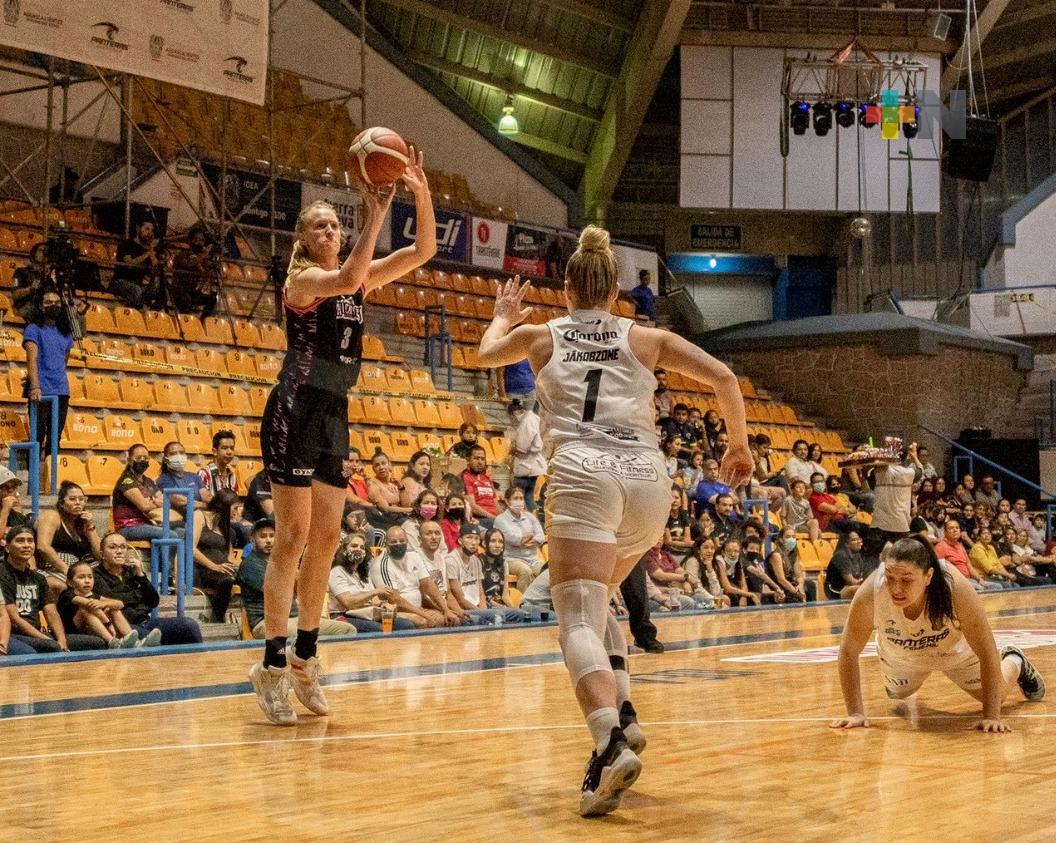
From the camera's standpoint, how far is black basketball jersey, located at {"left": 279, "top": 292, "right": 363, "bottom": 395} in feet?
14.9

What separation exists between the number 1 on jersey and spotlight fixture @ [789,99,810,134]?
19.1 meters

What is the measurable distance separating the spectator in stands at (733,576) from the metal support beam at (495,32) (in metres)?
11.1

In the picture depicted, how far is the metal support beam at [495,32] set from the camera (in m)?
21.0

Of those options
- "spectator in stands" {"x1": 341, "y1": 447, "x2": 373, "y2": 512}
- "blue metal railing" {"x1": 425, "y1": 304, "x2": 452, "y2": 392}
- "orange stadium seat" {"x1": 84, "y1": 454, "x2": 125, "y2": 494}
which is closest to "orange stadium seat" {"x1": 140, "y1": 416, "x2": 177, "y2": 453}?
"orange stadium seat" {"x1": 84, "y1": 454, "x2": 125, "y2": 494}

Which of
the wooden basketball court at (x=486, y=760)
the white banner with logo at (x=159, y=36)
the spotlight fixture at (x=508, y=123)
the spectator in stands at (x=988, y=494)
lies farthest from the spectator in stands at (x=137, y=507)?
the spotlight fixture at (x=508, y=123)

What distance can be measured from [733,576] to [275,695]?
8.78m

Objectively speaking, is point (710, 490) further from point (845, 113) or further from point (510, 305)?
point (845, 113)

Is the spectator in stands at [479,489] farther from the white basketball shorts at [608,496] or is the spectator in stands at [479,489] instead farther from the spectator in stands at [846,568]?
the white basketball shorts at [608,496]

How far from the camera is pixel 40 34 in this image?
1059cm

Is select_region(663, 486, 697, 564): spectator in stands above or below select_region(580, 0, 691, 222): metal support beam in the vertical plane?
below

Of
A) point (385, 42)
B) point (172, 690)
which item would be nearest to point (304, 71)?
point (385, 42)

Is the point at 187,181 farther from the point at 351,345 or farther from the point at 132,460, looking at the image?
the point at 351,345

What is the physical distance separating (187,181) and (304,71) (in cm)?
517

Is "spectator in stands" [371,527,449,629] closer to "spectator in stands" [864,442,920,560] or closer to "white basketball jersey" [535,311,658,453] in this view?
"spectator in stands" [864,442,920,560]
